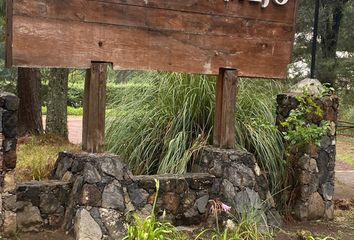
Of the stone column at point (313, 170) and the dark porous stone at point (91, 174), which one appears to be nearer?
the dark porous stone at point (91, 174)

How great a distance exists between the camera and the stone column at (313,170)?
226 inches

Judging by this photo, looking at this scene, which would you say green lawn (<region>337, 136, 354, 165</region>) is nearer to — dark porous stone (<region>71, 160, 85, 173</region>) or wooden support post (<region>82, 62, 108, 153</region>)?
wooden support post (<region>82, 62, 108, 153</region>)

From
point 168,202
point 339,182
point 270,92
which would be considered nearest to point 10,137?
point 168,202

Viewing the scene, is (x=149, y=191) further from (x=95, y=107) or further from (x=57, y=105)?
(x=57, y=105)

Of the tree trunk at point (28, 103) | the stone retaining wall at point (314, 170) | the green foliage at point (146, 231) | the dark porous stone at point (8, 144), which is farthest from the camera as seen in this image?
the tree trunk at point (28, 103)

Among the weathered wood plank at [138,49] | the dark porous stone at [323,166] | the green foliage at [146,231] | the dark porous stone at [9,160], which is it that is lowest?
the green foliage at [146,231]

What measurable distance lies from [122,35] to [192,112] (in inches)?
57.8

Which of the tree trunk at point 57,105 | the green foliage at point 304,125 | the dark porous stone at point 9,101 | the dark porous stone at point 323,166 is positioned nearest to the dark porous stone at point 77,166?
the dark porous stone at point 9,101

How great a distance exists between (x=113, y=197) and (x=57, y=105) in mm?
4983

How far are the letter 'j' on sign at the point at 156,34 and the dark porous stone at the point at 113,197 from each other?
3.47 ft

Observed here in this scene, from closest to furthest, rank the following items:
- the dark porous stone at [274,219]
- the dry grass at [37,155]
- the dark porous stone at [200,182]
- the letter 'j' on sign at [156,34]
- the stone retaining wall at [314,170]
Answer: the letter 'j' on sign at [156,34] < the dark porous stone at [200,182] < the dark porous stone at [274,219] < the dry grass at [37,155] < the stone retaining wall at [314,170]

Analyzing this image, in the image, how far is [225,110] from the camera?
5230mm

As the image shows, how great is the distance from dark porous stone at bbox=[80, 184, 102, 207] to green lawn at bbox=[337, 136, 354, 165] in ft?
28.2

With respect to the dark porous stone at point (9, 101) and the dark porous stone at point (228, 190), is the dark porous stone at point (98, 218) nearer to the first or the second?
the dark porous stone at point (9, 101)
